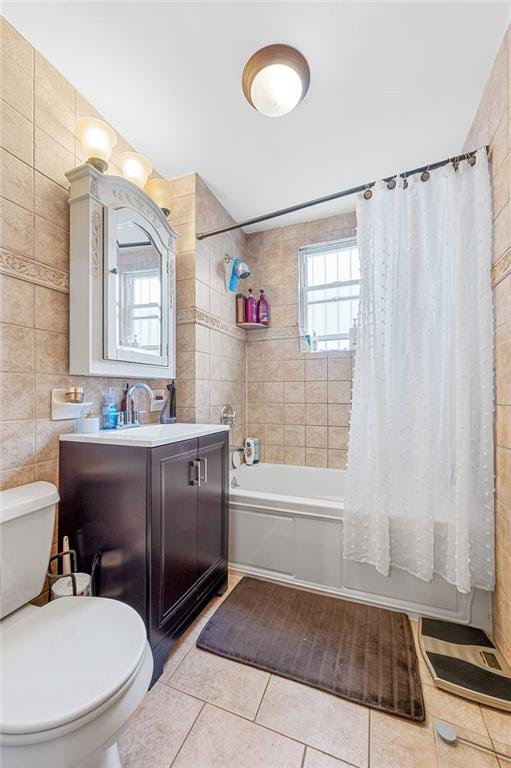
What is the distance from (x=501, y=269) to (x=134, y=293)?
1769mm

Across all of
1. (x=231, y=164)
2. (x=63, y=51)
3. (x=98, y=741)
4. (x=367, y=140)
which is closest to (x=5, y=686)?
(x=98, y=741)

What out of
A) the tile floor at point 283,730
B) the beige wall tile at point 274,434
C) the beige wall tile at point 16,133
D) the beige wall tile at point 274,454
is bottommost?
the tile floor at point 283,730

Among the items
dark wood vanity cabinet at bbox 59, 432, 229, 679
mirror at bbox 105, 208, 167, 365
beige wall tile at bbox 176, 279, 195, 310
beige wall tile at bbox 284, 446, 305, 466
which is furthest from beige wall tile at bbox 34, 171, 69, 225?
beige wall tile at bbox 284, 446, 305, 466

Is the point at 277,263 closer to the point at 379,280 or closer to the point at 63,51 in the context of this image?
the point at 379,280

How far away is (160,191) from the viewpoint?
1.99 meters

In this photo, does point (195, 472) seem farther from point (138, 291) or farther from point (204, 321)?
point (204, 321)

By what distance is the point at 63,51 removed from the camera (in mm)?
1379

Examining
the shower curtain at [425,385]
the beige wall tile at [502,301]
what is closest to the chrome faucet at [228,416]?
the shower curtain at [425,385]

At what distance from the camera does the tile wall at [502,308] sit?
1.30 meters

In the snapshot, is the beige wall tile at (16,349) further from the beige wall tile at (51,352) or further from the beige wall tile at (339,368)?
the beige wall tile at (339,368)

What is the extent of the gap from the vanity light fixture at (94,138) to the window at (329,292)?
1724 mm

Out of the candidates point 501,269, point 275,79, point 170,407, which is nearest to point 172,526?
point 170,407

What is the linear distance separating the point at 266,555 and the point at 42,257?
6.38ft

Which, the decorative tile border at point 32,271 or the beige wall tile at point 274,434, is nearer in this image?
the decorative tile border at point 32,271
